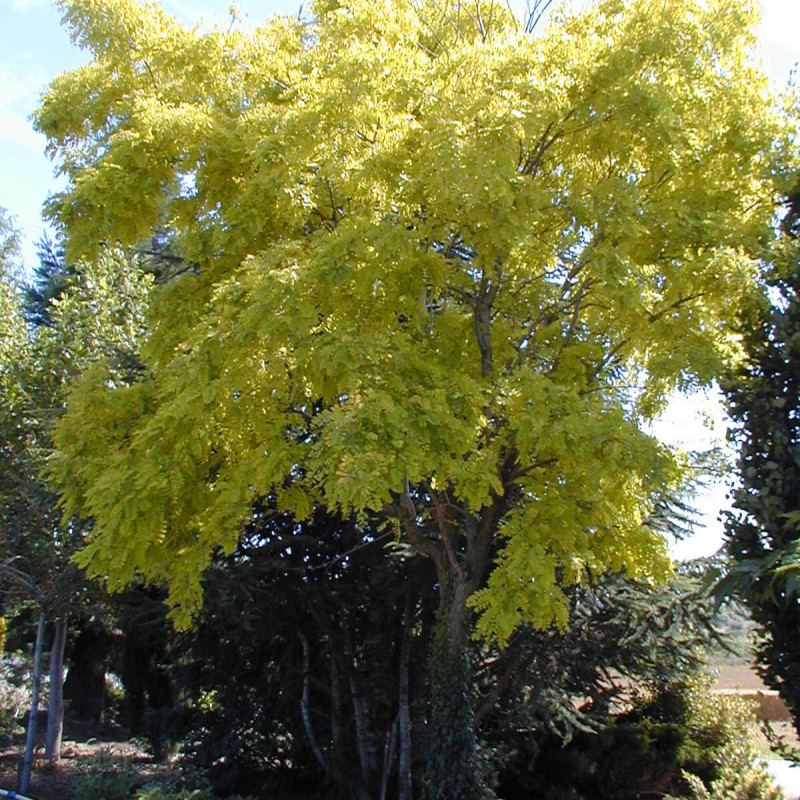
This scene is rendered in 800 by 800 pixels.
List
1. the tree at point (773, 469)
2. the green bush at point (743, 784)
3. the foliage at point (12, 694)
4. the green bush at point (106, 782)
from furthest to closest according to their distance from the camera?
the foliage at point (12, 694) → the green bush at point (106, 782) → the green bush at point (743, 784) → the tree at point (773, 469)

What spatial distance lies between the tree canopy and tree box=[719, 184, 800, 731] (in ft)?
2.11

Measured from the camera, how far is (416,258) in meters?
7.01

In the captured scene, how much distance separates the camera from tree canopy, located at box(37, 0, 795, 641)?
20.7 ft

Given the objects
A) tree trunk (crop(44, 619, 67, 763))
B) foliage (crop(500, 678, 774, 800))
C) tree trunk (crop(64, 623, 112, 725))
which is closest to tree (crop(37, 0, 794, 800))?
foliage (crop(500, 678, 774, 800))

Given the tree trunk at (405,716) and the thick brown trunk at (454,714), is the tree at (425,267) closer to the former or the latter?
the thick brown trunk at (454,714)

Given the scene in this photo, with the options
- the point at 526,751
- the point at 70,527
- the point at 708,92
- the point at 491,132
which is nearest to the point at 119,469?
the point at 491,132

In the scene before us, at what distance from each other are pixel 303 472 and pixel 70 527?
456 cm

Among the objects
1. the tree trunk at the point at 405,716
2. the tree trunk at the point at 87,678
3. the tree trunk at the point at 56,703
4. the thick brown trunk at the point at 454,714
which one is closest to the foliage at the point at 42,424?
the tree trunk at the point at 56,703

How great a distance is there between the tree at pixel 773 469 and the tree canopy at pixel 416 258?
25.3 inches

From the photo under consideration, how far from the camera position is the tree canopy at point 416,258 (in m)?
6.31

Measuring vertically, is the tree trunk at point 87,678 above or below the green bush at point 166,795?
above

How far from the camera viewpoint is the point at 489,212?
6395 mm

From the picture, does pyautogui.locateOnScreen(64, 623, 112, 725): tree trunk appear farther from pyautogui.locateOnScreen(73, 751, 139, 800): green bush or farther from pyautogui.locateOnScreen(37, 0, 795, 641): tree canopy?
pyautogui.locateOnScreen(37, 0, 795, 641): tree canopy

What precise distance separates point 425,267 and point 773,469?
11.1 feet
